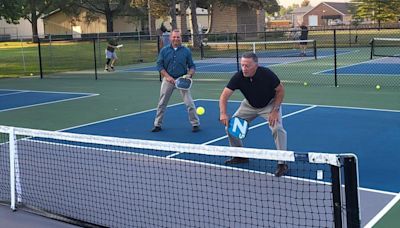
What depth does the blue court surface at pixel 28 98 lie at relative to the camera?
49.1 feet

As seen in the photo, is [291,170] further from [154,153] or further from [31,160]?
[31,160]

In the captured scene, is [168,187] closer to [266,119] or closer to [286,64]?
[266,119]

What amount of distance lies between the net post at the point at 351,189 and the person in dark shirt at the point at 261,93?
3178mm

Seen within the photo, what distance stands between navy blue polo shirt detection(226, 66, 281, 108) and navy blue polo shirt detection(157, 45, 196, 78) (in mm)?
3051

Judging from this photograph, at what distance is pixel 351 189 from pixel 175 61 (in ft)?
22.4

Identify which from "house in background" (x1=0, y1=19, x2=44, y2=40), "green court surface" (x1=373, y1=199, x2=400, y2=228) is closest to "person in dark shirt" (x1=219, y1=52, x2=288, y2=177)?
"green court surface" (x1=373, y1=199, x2=400, y2=228)

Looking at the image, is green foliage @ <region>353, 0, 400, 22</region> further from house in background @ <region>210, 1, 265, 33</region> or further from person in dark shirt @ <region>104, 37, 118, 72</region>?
person in dark shirt @ <region>104, 37, 118, 72</region>

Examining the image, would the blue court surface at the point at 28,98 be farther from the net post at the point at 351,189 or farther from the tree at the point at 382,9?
the tree at the point at 382,9

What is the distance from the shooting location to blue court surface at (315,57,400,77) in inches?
758

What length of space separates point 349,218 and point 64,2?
62074 millimetres

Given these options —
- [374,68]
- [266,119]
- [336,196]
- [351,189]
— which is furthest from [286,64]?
[351,189]

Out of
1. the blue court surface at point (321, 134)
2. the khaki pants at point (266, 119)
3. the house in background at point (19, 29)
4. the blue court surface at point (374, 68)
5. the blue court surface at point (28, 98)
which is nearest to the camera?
the blue court surface at point (321, 134)

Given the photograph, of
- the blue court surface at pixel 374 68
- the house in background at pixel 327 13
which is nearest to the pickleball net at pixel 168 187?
the blue court surface at pixel 374 68

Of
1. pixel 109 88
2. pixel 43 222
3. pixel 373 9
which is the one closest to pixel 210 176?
pixel 43 222
